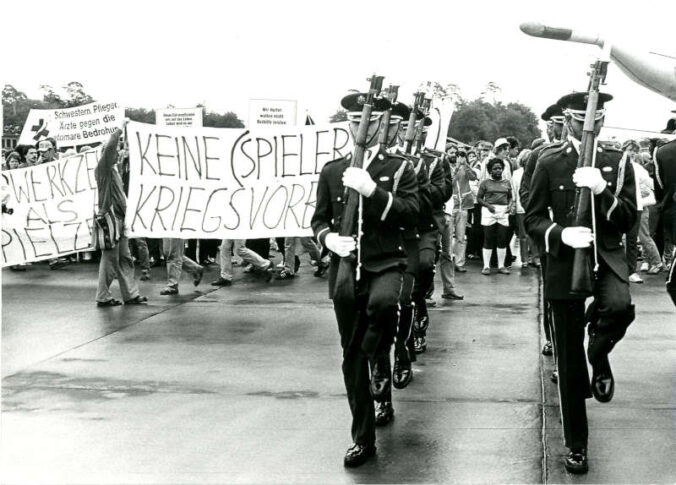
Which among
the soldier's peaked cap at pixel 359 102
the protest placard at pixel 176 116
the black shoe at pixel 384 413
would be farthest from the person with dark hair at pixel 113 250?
the black shoe at pixel 384 413

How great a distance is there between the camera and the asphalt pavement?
18.2 ft

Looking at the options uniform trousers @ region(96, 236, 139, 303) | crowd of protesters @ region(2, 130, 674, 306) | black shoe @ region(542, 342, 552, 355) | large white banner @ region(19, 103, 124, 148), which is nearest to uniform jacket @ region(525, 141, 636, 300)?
black shoe @ region(542, 342, 552, 355)

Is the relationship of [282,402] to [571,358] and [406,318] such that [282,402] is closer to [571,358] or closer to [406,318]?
[406,318]

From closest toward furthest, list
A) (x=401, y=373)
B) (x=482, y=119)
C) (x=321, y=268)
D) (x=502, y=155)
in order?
(x=401, y=373)
(x=321, y=268)
(x=502, y=155)
(x=482, y=119)

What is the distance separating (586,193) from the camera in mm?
5465

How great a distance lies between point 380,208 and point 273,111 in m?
9.69

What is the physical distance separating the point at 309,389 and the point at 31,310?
546cm

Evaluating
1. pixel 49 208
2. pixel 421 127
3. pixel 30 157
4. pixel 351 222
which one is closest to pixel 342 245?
pixel 351 222

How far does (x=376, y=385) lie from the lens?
6.46 meters

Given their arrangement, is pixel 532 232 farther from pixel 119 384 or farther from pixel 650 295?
pixel 650 295

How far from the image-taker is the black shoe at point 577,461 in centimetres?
535

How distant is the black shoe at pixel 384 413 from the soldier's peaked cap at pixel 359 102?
1864 mm

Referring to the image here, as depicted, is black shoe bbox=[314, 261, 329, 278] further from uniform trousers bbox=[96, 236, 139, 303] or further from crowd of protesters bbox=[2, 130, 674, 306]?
uniform trousers bbox=[96, 236, 139, 303]

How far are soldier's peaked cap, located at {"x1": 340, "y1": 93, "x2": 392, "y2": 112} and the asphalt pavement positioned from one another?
6.45ft
